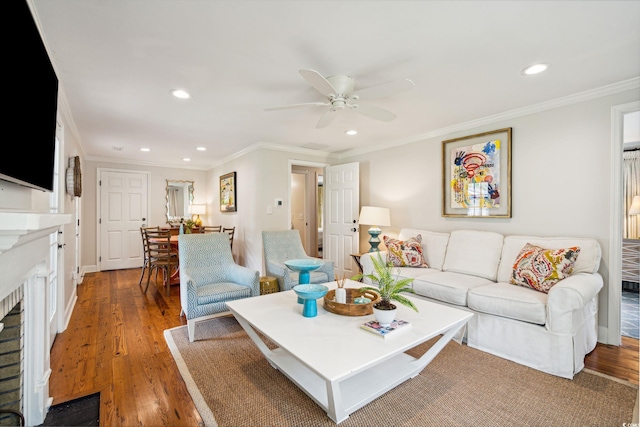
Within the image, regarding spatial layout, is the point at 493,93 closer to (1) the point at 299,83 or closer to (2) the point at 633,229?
(1) the point at 299,83

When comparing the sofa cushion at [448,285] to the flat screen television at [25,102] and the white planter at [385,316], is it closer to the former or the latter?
the white planter at [385,316]

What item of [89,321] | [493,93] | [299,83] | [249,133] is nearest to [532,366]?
[493,93]

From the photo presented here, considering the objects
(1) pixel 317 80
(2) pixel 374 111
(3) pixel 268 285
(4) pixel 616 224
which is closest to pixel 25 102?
(1) pixel 317 80

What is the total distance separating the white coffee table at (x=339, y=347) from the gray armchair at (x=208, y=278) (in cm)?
62

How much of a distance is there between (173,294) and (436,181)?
3.95m

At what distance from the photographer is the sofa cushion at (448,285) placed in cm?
272

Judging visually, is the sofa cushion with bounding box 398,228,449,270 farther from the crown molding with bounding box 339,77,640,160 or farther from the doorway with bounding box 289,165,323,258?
the doorway with bounding box 289,165,323,258

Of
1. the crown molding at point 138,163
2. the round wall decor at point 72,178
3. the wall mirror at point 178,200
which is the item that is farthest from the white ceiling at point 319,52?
the wall mirror at point 178,200

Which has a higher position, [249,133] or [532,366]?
[249,133]

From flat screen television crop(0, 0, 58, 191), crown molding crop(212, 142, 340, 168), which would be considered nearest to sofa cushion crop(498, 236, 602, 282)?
crown molding crop(212, 142, 340, 168)

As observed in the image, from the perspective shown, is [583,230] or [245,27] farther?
[583,230]

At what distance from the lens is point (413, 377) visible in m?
2.12

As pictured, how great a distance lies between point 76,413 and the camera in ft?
5.85

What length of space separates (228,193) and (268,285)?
283 centimetres
